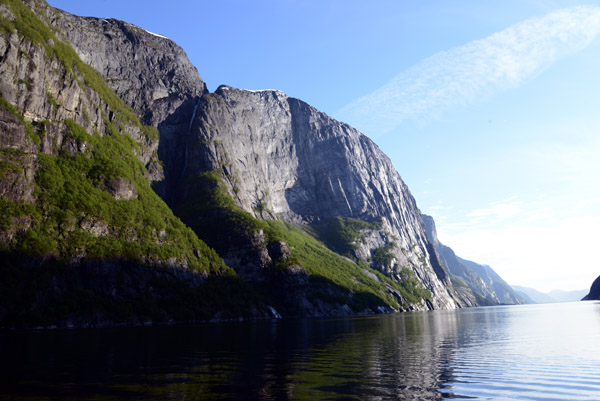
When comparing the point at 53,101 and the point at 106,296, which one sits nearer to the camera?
the point at 106,296

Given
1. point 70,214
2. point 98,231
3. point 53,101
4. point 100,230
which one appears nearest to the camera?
point 70,214

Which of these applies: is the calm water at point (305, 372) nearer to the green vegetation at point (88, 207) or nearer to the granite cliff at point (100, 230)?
the granite cliff at point (100, 230)

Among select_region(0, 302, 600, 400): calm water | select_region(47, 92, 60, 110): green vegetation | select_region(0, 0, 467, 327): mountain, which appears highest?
select_region(47, 92, 60, 110): green vegetation

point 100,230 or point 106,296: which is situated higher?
point 100,230

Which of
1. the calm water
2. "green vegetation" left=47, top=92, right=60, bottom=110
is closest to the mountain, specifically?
"green vegetation" left=47, top=92, right=60, bottom=110

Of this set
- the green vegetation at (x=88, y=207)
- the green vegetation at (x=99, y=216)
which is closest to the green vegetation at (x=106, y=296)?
the green vegetation at (x=88, y=207)

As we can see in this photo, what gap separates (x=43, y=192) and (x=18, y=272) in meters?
28.6

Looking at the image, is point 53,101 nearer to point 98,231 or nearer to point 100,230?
point 100,230

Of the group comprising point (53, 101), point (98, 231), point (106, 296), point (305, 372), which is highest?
point (53, 101)

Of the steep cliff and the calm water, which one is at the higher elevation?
the steep cliff

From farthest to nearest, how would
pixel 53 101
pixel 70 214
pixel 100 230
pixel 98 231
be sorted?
pixel 53 101
pixel 100 230
pixel 98 231
pixel 70 214

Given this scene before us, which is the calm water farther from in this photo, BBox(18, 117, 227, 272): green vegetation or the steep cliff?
BBox(18, 117, 227, 272): green vegetation

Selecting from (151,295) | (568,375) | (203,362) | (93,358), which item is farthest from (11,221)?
(568,375)

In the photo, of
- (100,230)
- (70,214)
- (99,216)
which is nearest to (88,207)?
(99,216)
